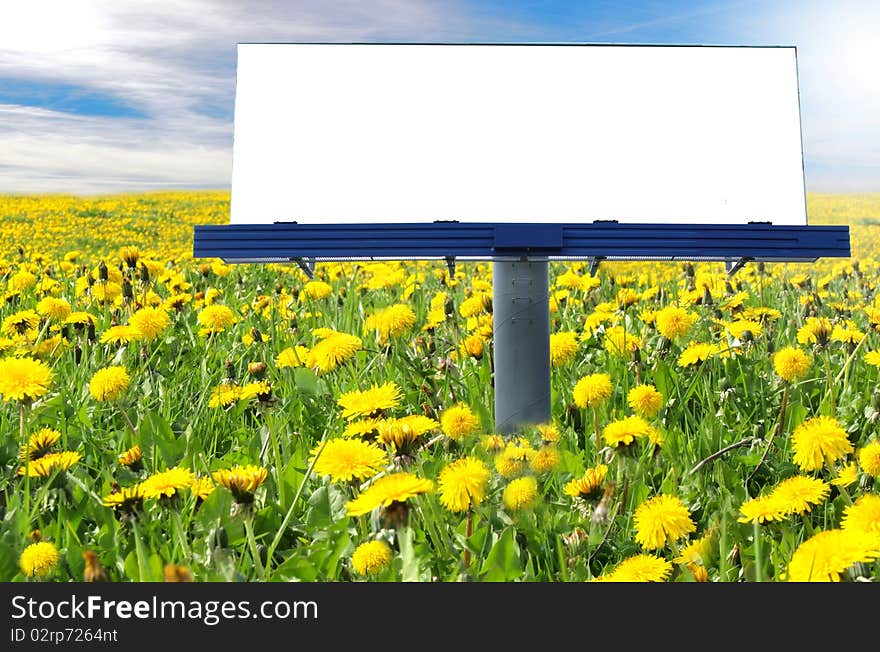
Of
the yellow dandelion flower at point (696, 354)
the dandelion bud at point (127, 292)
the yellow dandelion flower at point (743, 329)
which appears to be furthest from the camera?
the dandelion bud at point (127, 292)

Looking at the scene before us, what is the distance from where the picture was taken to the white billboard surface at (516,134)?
6.91ft

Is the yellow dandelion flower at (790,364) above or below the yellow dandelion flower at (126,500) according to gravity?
above

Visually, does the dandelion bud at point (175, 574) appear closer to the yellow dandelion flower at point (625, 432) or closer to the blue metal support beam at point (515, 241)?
the yellow dandelion flower at point (625, 432)

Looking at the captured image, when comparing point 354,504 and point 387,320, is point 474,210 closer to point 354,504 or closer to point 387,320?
point 387,320

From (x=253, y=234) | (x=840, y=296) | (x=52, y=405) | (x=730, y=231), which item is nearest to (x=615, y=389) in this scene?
(x=730, y=231)

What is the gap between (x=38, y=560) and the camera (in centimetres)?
131

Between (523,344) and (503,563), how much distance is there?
2.52 ft

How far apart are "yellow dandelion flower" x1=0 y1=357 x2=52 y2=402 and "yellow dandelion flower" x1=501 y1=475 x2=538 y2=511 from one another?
3.38 feet

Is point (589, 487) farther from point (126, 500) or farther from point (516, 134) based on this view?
point (516, 134)

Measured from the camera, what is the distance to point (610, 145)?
2.15 m

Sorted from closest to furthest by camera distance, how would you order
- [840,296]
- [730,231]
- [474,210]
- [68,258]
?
[730,231] < [474,210] < [840,296] < [68,258]

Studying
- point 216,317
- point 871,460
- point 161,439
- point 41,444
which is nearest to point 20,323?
point 216,317

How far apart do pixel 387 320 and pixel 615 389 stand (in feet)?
2.23

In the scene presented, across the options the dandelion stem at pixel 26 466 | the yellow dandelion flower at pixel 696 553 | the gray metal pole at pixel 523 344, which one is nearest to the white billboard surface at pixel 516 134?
the gray metal pole at pixel 523 344
